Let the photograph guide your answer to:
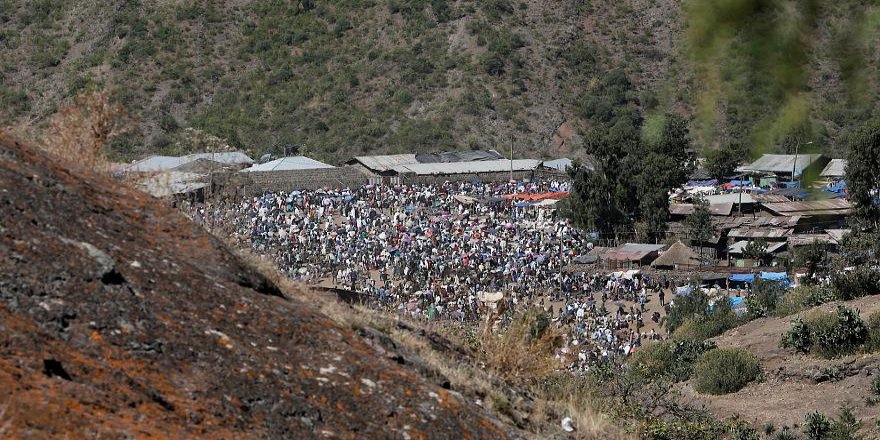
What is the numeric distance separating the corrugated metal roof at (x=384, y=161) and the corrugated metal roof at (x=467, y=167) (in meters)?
0.57

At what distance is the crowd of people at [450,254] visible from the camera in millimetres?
28688

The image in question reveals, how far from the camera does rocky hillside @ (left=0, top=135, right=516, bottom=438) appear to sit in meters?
4.19

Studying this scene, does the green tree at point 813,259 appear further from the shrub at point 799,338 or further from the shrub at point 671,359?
the shrub at point 799,338

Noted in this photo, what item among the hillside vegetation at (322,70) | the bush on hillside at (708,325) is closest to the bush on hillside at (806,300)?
the bush on hillside at (708,325)

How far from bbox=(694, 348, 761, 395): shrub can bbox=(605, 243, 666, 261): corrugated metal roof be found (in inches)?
818

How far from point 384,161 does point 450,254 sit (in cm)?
2151

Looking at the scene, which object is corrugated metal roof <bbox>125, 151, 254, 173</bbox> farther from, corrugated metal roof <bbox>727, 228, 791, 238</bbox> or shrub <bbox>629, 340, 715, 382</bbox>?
corrugated metal roof <bbox>727, 228, 791, 238</bbox>

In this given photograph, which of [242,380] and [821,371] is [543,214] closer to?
[821,371]

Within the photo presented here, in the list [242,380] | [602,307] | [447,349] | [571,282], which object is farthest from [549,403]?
[571,282]

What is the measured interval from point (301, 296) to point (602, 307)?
24137 mm

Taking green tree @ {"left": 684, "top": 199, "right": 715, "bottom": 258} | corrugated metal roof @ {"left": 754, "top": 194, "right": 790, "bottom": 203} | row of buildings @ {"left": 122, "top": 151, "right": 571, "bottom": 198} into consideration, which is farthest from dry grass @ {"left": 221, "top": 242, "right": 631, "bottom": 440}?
row of buildings @ {"left": 122, "top": 151, "right": 571, "bottom": 198}

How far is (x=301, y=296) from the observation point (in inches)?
278

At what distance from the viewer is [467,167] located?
5734 centimetres

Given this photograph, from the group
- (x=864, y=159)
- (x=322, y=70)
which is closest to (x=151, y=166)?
(x=864, y=159)
